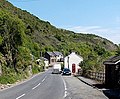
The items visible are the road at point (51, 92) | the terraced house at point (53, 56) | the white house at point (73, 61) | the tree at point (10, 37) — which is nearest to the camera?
the road at point (51, 92)

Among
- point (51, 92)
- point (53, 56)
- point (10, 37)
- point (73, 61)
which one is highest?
point (53, 56)

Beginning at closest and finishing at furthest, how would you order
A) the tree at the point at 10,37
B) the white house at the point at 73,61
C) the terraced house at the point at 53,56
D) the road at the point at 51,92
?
1. the road at the point at 51,92
2. the tree at the point at 10,37
3. the white house at the point at 73,61
4. the terraced house at the point at 53,56

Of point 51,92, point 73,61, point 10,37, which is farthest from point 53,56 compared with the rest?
point 51,92

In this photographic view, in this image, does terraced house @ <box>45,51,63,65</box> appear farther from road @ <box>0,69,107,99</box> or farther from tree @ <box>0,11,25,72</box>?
road @ <box>0,69,107,99</box>

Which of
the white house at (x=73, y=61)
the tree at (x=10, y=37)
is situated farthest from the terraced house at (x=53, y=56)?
the tree at (x=10, y=37)

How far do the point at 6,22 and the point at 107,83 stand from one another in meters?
27.8

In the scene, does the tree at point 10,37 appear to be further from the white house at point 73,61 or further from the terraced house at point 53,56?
the terraced house at point 53,56

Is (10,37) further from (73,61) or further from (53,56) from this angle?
(53,56)

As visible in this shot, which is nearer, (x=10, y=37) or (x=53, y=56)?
(x=10, y=37)

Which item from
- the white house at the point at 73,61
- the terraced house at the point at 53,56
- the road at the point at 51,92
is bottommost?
the road at the point at 51,92

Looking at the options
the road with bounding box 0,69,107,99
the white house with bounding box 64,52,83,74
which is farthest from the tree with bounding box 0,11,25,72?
the white house with bounding box 64,52,83,74

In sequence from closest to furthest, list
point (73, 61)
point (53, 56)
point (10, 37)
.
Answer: point (10, 37) < point (73, 61) < point (53, 56)

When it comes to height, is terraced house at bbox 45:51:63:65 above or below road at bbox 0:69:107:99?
above

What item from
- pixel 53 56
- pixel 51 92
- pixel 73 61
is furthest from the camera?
pixel 53 56
